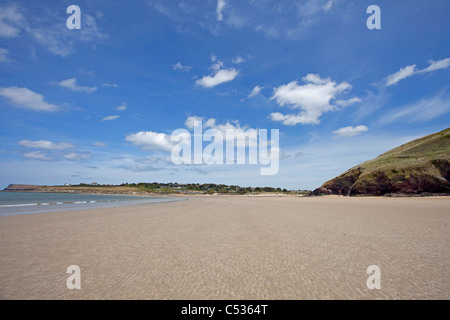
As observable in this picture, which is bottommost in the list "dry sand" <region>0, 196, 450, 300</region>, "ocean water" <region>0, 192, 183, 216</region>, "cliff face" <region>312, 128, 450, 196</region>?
"ocean water" <region>0, 192, 183, 216</region>

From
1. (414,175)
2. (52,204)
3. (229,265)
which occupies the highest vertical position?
(414,175)

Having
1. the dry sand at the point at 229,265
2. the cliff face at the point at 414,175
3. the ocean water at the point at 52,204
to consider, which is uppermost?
the cliff face at the point at 414,175

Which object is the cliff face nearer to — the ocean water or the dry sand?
the dry sand

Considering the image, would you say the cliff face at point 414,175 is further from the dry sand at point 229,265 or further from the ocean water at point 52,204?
the ocean water at point 52,204

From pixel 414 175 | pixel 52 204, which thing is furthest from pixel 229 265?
pixel 414 175

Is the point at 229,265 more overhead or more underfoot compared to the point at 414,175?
more underfoot

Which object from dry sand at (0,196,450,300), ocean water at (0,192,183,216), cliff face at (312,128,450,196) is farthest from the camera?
cliff face at (312,128,450,196)

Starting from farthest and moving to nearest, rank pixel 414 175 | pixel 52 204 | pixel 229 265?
1. pixel 414 175
2. pixel 52 204
3. pixel 229 265

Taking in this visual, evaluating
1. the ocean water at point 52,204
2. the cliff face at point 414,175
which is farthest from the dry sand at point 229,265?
the cliff face at point 414,175

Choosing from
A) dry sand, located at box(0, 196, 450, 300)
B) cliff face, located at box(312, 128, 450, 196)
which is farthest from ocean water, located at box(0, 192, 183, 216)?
cliff face, located at box(312, 128, 450, 196)

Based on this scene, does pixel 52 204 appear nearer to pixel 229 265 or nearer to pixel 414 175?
pixel 229 265
